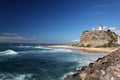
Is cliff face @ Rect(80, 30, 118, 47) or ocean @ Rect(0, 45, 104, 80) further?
cliff face @ Rect(80, 30, 118, 47)

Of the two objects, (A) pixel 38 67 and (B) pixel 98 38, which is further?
(B) pixel 98 38

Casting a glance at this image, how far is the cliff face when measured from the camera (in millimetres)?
86512

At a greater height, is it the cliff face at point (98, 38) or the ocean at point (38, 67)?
the cliff face at point (98, 38)

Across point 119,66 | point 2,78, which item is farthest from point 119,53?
point 2,78

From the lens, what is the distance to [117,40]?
91.2 meters

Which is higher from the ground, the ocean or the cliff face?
the cliff face

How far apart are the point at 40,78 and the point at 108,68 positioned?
9315mm

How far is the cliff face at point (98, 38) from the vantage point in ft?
284

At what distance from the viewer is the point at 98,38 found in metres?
88.4

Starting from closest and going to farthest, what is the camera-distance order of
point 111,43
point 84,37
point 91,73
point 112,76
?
point 112,76 → point 91,73 → point 111,43 → point 84,37

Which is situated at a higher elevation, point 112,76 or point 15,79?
point 112,76

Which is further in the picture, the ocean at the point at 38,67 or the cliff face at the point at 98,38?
the cliff face at the point at 98,38

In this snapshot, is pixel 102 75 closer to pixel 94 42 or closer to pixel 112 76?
pixel 112 76

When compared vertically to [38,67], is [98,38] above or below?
above
